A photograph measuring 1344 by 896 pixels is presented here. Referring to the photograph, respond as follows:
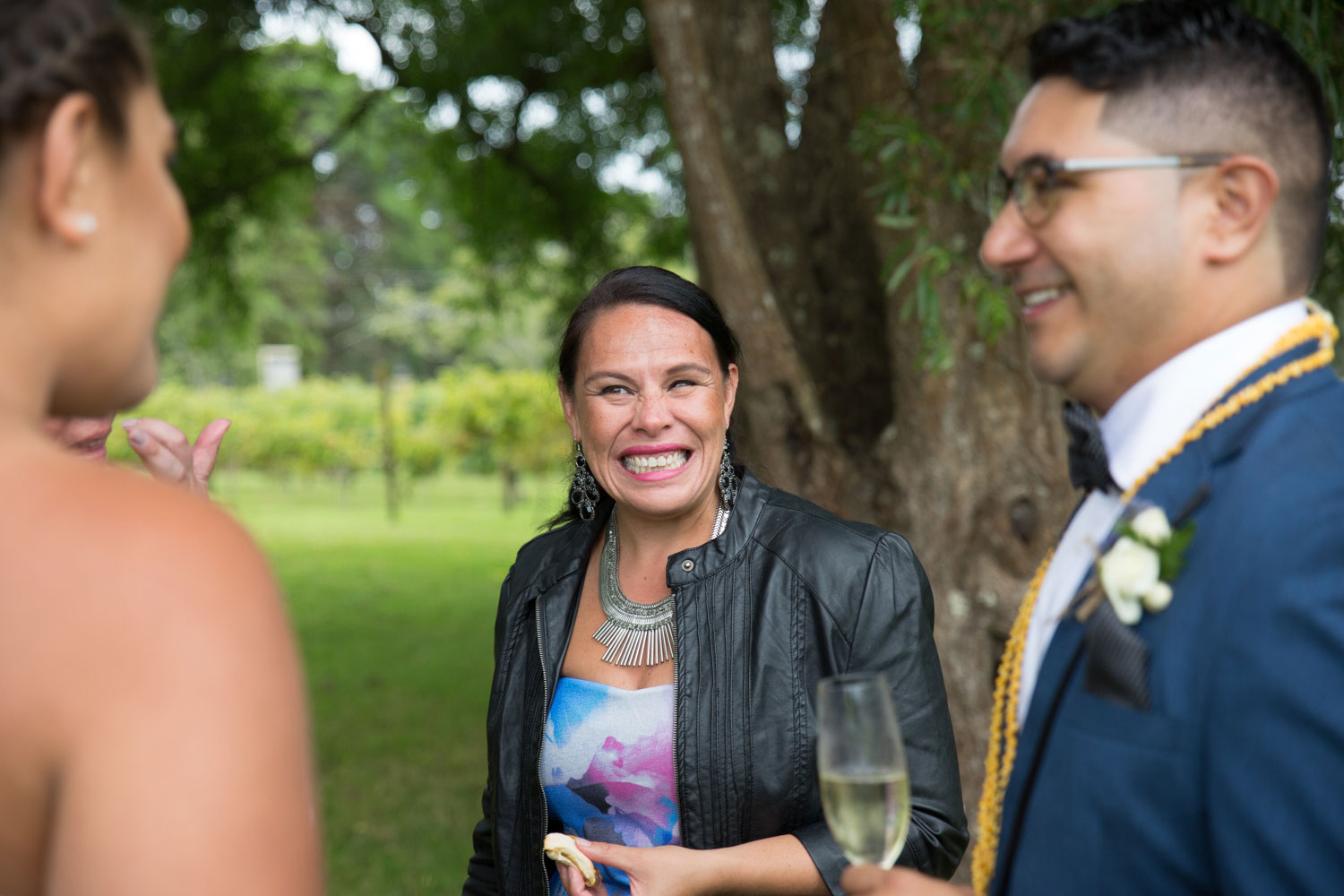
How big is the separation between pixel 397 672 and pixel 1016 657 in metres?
9.89

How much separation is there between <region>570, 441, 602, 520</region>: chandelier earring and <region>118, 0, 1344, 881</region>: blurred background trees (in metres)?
1.02

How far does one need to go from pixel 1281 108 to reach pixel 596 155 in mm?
7928

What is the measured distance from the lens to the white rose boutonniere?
137 centimetres

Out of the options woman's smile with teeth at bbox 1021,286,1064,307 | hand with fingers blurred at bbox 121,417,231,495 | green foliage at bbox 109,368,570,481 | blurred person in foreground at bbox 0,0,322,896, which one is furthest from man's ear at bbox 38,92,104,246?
green foliage at bbox 109,368,570,481

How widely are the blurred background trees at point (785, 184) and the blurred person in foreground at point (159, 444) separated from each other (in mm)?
1958

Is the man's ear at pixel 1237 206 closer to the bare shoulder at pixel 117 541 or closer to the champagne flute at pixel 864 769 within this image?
the champagne flute at pixel 864 769

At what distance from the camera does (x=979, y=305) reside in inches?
160

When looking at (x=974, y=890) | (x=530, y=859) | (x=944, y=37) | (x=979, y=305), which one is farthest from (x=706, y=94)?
(x=974, y=890)

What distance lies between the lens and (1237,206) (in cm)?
150

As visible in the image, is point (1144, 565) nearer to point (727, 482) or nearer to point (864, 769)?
point (864, 769)

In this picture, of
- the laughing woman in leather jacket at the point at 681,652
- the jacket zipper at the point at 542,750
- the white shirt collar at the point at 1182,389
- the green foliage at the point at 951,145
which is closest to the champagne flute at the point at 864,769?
the white shirt collar at the point at 1182,389

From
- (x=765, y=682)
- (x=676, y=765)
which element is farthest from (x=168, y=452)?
(x=765, y=682)

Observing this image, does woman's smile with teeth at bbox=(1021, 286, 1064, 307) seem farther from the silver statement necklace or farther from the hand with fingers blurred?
the hand with fingers blurred

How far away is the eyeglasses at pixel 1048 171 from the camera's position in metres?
1.52
